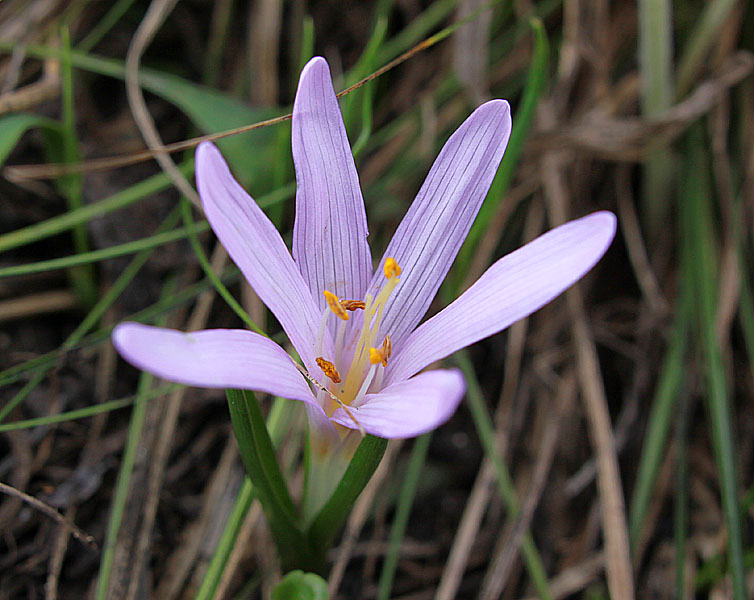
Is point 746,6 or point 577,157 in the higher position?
point 746,6

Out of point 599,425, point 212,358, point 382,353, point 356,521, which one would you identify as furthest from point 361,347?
point 599,425

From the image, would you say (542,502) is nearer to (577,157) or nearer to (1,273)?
(577,157)

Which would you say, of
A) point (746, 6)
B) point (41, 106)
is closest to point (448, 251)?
point (41, 106)

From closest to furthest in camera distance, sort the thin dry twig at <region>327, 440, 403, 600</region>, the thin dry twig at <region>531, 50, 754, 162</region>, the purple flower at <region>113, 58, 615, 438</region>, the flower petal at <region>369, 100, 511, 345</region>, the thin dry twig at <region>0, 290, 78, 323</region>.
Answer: the purple flower at <region>113, 58, 615, 438</region> < the flower petal at <region>369, 100, 511, 345</region> < the thin dry twig at <region>327, 440, 403, 600</region> < the thin dry twig at <region>0, 290, 78, 323</region> < the thin dry twig at <region>531, 50, 754, 162</region>

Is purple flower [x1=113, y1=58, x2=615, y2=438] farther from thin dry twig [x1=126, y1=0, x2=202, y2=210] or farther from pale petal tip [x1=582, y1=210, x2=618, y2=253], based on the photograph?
thin dry twig [x1=126, y1=0, x2=202, y2=210]

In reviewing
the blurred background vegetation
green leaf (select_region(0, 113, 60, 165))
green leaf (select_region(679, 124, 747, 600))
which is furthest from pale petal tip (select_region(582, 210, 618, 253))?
green leaf (select_region(0, 113, 60, 165))
